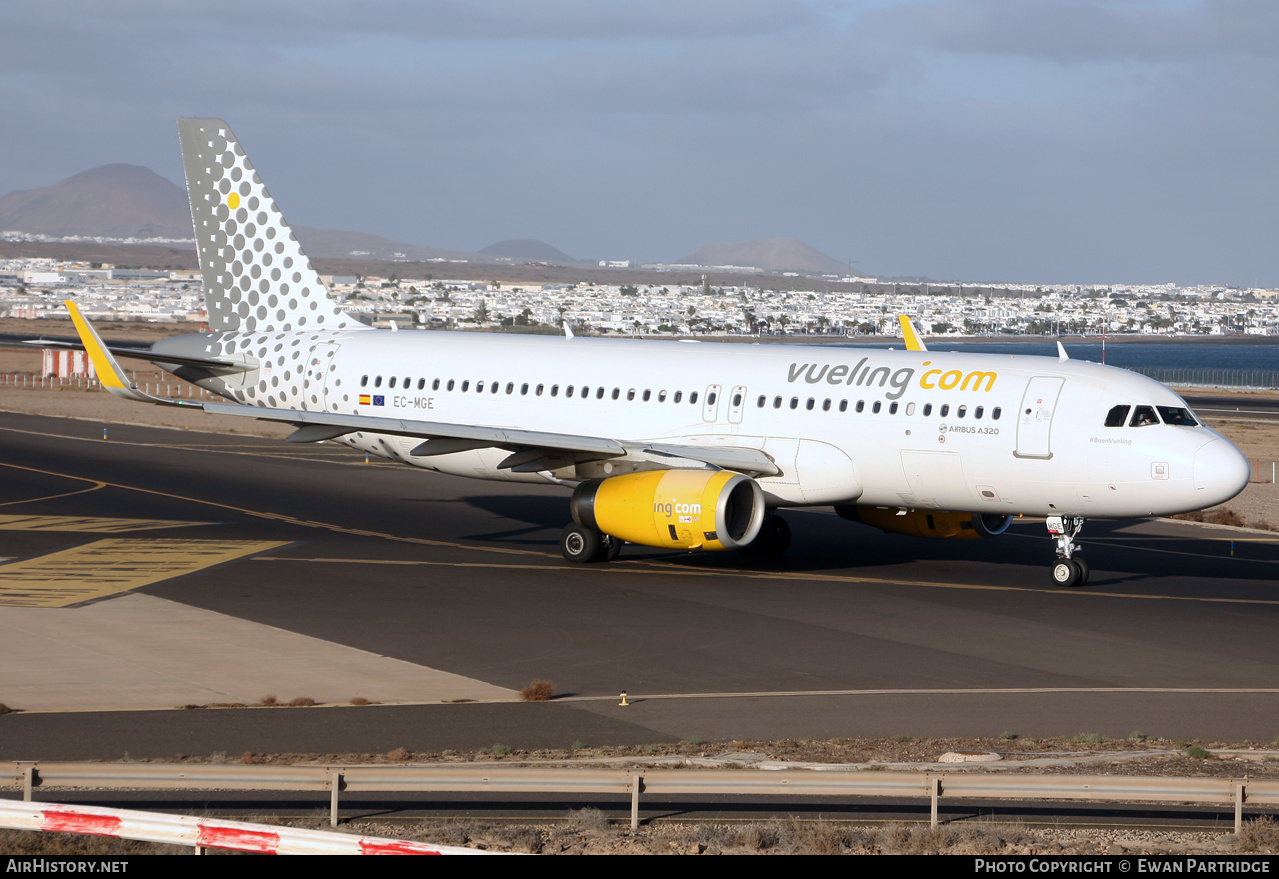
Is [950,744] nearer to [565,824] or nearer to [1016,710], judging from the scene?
[1016,710]

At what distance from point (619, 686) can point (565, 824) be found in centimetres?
749

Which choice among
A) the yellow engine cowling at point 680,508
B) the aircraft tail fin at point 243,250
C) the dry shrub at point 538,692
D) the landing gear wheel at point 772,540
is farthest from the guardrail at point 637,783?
the aircraft tail fin at point 243,250

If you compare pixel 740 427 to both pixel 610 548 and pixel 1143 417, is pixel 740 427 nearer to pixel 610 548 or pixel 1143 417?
pixel 610 548

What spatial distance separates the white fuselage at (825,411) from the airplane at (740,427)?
42 millimetres

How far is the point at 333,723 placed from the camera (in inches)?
698

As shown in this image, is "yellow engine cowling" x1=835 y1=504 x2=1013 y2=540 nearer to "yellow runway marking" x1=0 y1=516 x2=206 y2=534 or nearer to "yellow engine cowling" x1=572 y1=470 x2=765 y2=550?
"yellow engine cowling" x1=572 y1=470 x2=765 y2=550

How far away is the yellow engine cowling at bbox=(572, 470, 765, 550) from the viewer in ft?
93.6

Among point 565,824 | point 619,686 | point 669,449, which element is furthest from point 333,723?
point 669,449

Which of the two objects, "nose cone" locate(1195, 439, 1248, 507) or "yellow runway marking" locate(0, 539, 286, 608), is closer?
"yellow runway marking" locate(0, 539, 286, 608)

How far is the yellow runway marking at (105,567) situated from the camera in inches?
1046

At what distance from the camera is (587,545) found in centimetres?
3138

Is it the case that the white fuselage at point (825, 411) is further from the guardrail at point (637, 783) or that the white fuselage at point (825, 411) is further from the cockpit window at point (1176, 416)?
the guardrail at point (637, 783)

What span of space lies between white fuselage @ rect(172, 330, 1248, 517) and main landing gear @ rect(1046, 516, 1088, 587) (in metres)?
0.64

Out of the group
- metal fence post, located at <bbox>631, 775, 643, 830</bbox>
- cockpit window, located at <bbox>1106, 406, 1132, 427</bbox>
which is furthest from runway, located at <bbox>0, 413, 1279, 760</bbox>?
metal fence post, located at <bbox>631, 775, 643, 830</bbox>
